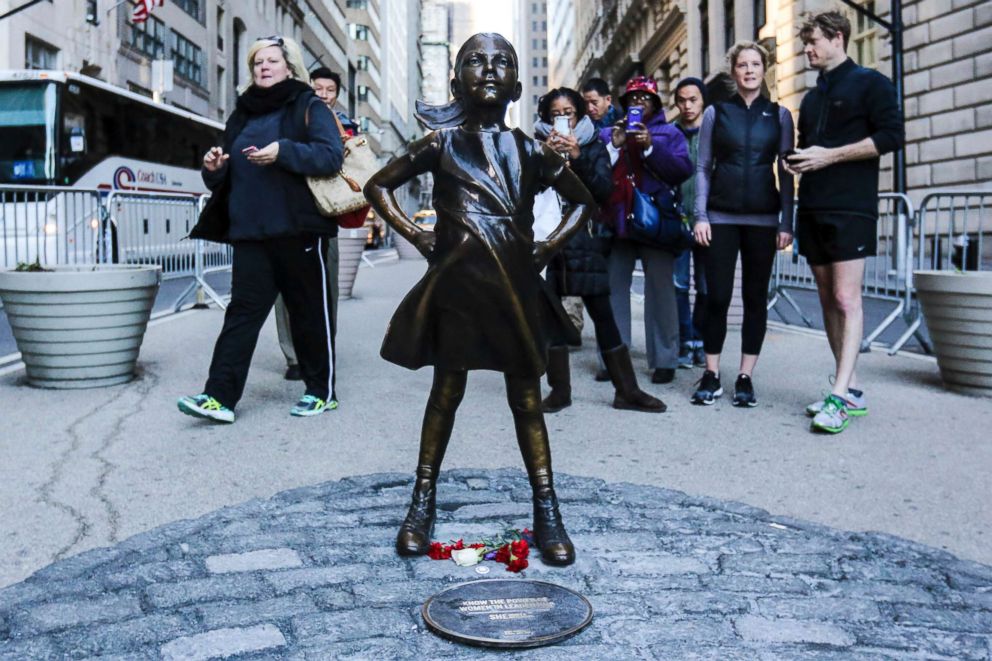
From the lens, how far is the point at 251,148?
5207mm

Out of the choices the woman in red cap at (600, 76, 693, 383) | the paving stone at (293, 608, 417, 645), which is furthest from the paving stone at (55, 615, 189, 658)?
the woman in red cap at (600, 76, 693, 383)

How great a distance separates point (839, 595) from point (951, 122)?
18106mm

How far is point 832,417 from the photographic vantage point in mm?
5230

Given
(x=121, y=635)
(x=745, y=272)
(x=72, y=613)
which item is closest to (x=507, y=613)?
(x=121, y=635)

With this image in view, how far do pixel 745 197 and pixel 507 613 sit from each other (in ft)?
12.1

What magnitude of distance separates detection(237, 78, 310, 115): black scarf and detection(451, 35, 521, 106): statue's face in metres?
2.68

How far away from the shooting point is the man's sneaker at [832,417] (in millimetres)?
5195

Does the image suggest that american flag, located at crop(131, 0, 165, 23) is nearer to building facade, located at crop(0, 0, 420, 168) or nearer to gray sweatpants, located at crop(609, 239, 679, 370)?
building facade, located at crop(0, 0, 420, 168)

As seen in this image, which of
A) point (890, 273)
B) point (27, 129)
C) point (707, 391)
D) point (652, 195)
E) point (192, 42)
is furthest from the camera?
point (192, 42)

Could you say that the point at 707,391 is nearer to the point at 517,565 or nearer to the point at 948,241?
the point at 517,565

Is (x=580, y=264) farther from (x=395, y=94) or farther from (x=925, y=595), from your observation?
(x=395, y=94)

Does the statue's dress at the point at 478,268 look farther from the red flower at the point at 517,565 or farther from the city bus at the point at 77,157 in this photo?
the city bus at the point at 77,157

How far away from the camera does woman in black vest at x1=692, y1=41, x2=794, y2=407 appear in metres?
5.78

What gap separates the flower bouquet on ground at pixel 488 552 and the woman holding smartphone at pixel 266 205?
249cm
